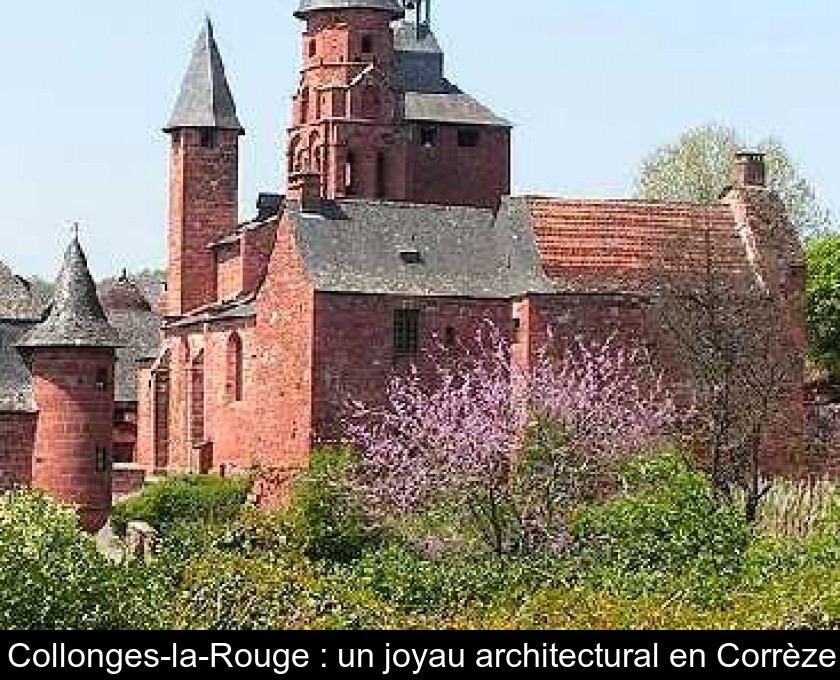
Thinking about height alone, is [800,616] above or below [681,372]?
below

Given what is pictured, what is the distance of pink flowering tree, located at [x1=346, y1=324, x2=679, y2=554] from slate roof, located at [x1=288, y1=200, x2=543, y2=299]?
1.68m

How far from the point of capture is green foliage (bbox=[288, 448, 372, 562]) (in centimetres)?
5453

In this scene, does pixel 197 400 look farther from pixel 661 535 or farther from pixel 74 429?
pixel 661 535

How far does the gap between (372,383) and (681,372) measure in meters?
8.02

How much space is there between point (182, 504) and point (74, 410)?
374cm

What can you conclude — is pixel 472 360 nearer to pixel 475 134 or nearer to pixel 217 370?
pixel 217 370

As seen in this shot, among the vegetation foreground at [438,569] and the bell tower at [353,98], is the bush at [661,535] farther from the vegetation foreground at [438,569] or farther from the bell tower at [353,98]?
the bell tower at [353,98]

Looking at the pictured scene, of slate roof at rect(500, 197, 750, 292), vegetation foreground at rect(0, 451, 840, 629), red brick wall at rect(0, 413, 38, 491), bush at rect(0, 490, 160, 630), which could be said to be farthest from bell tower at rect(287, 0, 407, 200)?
bush at rect(0, 490, 160, 630)

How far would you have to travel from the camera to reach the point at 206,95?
258 ft

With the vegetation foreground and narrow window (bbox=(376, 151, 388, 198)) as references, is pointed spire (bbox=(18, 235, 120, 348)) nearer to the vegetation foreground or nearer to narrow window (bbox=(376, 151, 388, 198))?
the vegetation foreground

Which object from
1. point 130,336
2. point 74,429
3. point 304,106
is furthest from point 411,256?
point 130,336

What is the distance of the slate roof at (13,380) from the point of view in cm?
6338

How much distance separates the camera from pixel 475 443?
184 ft
